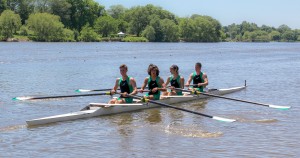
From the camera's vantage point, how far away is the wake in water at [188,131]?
1190 cm

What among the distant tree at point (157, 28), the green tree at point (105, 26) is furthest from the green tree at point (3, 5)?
the distant tree at point (157, 28)

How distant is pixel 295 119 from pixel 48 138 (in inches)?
302

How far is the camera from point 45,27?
10612cm

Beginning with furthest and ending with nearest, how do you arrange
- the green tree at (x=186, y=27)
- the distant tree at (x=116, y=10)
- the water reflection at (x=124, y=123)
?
the distant tree at (x=116, y=10) < the green tree at (x=186, y=27) < the water reflection at (x=124, y=123)

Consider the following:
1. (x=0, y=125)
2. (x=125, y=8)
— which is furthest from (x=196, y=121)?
(x=125, y=8)

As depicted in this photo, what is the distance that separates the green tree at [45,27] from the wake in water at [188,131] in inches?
3808

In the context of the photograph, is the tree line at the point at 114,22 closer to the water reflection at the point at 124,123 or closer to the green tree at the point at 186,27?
the green tree at the point at 186,27

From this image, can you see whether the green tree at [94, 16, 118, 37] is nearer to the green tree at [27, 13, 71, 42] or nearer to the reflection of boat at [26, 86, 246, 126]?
the green tree at [27, 13, 71, 42]

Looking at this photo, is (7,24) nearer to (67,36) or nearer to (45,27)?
(45,27)

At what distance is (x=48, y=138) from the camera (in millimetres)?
11336

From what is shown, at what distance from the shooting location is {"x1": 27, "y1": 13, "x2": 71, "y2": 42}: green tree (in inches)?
4178

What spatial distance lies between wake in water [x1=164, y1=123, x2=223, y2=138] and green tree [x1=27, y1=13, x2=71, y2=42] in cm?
9674

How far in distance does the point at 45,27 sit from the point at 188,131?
9798 cm

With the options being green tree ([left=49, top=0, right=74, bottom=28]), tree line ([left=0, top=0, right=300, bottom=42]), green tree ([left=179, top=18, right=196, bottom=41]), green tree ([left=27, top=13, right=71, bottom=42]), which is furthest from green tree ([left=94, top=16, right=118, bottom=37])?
green tree ([left=27, top=13, right=71, bottom=42])
